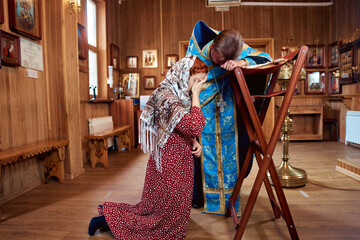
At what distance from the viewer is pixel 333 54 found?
6.55m

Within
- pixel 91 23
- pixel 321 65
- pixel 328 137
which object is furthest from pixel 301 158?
pixel 91 23

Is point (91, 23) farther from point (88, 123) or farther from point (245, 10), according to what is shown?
point (245, 10)

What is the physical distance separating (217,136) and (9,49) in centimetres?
241

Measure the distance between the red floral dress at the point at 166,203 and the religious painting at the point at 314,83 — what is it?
6.20 meters

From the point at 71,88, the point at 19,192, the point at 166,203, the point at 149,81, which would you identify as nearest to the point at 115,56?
the point at 149,81

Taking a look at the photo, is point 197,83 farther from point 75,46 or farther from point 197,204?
point 75,46

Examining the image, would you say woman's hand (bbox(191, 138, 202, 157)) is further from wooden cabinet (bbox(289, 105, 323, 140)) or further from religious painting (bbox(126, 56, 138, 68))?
religious painting (bbox(126, 56, 138, 68))

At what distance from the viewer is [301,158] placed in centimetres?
450

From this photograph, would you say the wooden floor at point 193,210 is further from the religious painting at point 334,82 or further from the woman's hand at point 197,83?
the religious painting at point 334,82

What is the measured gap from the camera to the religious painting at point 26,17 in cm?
275

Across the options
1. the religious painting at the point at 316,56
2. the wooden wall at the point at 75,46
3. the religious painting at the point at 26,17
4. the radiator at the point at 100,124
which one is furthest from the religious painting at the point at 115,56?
Answer: the religious painting at the point at 316,56

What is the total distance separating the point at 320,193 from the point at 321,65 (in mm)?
5150

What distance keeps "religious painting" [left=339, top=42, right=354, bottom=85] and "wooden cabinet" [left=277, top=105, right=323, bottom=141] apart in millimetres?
839

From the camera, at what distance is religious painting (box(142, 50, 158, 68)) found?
676 cm
